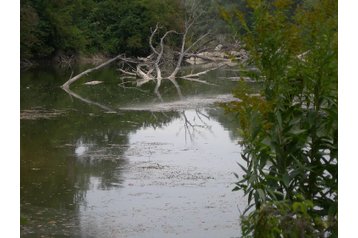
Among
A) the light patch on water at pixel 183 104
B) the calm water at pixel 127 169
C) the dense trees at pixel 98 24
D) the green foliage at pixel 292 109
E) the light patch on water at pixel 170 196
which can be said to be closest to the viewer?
the green foliage at pixel 292 109

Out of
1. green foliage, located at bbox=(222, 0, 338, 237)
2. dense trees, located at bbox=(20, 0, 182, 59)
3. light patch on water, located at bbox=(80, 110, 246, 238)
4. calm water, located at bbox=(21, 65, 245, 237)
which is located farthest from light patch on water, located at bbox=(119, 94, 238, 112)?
dense trees, located at bbox=(20, 0, 182, 59)

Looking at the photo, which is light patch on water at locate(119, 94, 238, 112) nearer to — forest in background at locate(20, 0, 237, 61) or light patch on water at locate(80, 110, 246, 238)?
light patch on water at locate(80, 110, 246, 238)

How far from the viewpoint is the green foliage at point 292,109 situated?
4.34 m

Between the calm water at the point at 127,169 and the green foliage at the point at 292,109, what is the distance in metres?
1.68

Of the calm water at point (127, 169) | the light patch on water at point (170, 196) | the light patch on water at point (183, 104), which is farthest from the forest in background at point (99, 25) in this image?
the light patch on water at point (170, 196)

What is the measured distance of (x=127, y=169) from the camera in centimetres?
1055

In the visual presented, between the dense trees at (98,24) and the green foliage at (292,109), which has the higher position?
the dense trees at (98,24)

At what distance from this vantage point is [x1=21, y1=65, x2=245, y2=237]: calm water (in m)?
7.59

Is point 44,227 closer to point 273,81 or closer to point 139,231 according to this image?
point 139,231

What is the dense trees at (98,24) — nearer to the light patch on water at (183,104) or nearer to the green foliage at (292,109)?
the light patch on water at (183,104)

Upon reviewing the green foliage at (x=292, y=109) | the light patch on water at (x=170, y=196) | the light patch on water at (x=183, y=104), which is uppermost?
the green foliage at (x=292, y=109)

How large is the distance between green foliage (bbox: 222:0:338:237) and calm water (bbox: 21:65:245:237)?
1.68 m

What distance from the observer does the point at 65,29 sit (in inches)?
1554

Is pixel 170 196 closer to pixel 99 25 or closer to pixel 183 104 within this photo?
pixel 183 104
